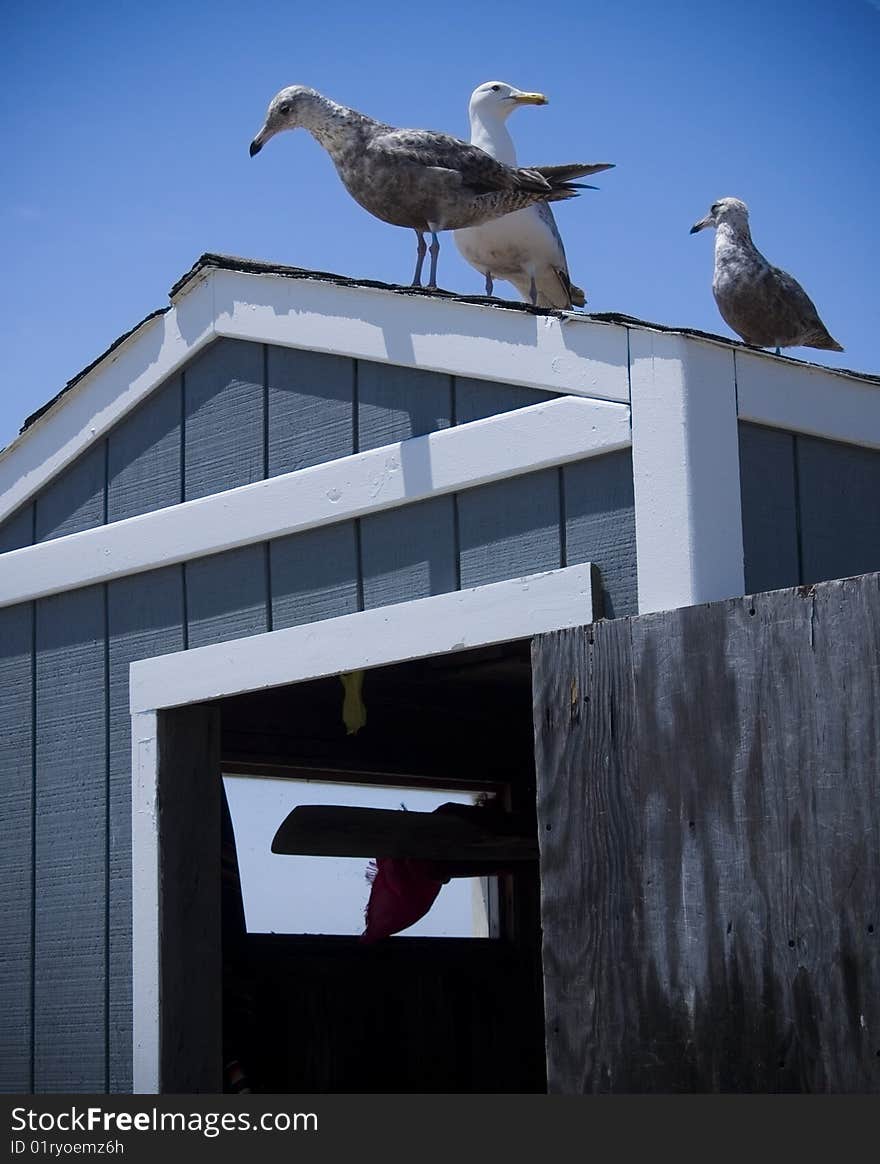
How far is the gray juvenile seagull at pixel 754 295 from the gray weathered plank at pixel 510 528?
1.96 m

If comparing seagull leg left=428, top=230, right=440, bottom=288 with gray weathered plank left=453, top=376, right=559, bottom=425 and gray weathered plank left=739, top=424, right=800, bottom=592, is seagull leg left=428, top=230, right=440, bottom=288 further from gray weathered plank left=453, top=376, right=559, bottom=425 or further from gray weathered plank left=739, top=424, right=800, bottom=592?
gray weathered plank left=739, top=424, right=800, bottom=592

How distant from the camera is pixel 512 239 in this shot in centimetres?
720

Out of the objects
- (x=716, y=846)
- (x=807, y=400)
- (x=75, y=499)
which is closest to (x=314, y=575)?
(x=75, y=499)

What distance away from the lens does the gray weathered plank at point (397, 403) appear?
15.9 ft

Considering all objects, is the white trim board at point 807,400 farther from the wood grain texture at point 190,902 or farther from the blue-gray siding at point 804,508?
the wood grain texture at point 190,902

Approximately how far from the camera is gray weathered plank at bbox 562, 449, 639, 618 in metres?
4.23

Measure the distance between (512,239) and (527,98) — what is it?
82 centimetres

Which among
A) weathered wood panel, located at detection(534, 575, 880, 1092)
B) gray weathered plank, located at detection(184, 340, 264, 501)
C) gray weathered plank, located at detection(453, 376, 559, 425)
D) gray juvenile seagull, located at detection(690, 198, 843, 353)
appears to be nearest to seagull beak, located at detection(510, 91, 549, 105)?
gray juvenile seagull, located at detection(690, 198, 843, 353)

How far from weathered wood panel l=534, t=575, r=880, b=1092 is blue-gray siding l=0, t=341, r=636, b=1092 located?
768mm

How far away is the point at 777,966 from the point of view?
3.51 metres

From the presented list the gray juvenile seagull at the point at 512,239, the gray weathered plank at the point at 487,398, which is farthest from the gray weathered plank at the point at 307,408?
the gray juvenile seagull at the point at 512,239

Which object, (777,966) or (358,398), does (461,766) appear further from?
(777,966)

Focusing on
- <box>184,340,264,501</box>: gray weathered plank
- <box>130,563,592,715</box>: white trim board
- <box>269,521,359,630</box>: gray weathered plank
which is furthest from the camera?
<box>184,340,264,501</box>: gray weathered plank

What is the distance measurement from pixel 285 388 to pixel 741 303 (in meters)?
1.88
